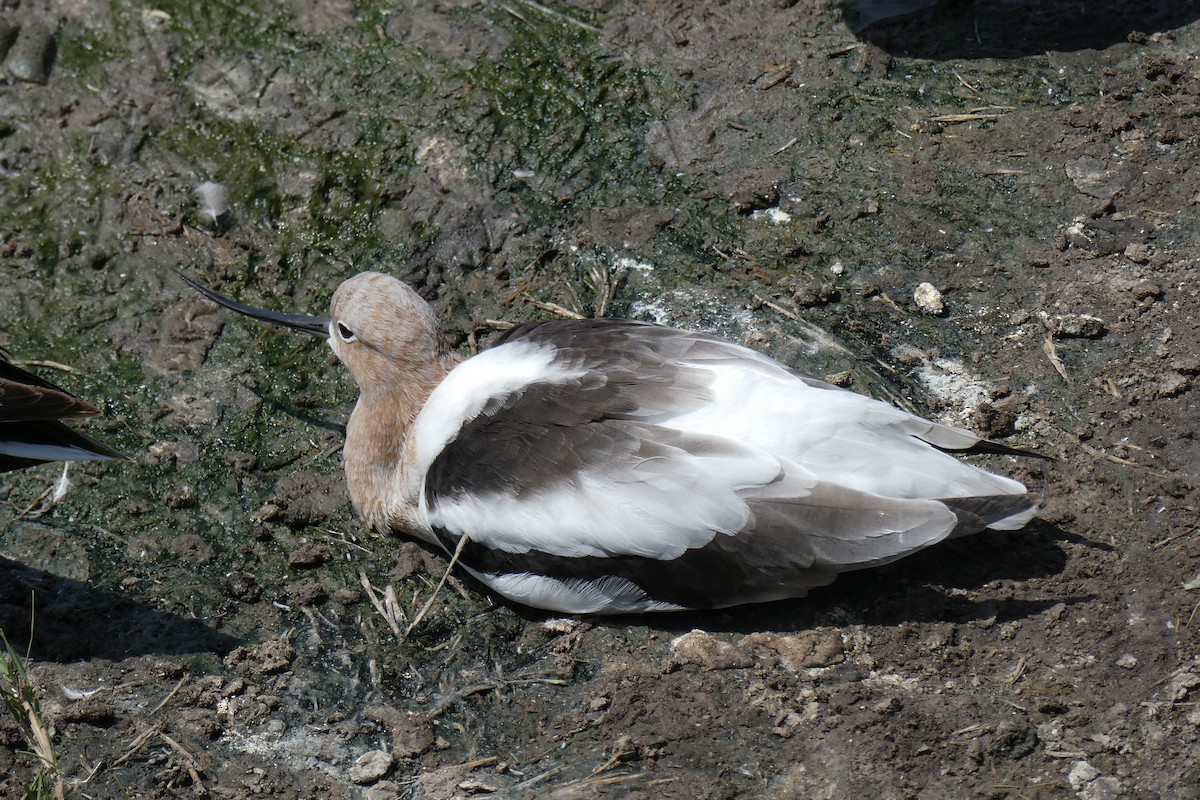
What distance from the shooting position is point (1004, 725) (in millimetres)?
3205

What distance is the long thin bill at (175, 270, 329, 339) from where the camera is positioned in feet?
15.3

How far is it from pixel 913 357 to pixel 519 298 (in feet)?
5.45

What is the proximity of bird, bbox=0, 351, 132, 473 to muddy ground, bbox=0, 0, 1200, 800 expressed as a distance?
0.48 m

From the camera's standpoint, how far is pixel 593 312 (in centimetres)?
488

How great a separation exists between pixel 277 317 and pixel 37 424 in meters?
1.11

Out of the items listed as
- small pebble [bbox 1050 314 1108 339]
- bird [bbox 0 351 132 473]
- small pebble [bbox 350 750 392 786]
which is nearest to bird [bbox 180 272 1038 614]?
small pebble [bbox 350 750 392 786]

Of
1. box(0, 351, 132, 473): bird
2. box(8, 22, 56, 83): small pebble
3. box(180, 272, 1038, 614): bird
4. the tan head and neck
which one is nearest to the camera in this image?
box(180, 272, 1038, 614): bird

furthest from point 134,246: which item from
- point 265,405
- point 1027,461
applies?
point 1027,461

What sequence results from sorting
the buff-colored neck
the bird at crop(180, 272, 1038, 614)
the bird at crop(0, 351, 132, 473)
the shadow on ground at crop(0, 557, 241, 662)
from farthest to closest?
the buff-colored neck
the shadow on ground at crop(0, 557, 241, 662)
the bird at crop(0, 351, 132, 473)
the bird at crop(180, 272, 1038, 614)

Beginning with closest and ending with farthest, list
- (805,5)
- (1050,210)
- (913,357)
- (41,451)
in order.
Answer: (41,451), (913,357), (1050,210), (805,5)

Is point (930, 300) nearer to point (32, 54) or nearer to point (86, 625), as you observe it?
point (86, 625)

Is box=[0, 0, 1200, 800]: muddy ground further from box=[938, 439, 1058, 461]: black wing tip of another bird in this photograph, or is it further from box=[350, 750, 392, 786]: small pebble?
box=[938, 439, 1058, 461]: black wing tip of another bird

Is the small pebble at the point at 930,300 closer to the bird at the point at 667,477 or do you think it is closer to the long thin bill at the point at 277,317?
the bird at the point at 667,477

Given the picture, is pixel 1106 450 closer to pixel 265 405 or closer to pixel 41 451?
pixel 265 405
